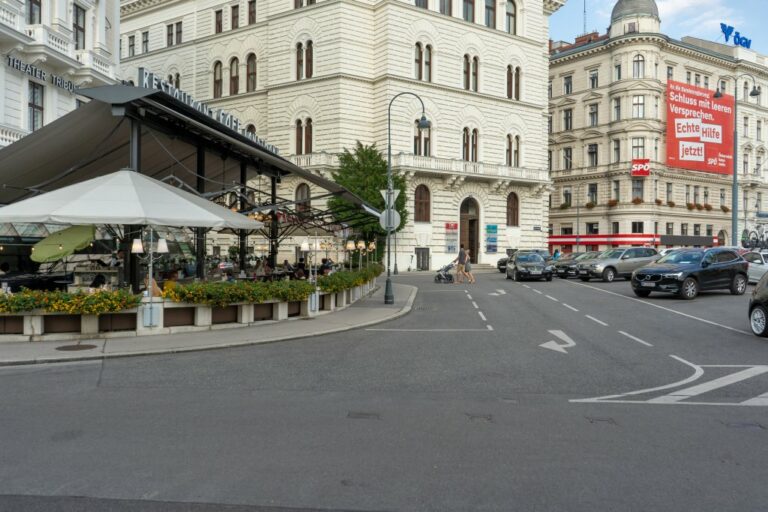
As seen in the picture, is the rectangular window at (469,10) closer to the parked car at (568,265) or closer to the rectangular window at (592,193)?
the parked car at (568,265)

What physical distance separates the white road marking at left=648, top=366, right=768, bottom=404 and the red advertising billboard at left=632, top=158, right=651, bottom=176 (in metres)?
54.4

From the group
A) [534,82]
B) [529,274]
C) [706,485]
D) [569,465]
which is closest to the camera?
[706,485]

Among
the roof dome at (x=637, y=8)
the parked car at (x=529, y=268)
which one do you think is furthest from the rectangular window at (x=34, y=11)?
the roof dome at (x=637, y=8)

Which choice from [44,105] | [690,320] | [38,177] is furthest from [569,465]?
[44,105]

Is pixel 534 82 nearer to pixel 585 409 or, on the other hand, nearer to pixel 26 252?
pixel 26 252

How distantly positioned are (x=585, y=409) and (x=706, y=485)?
8.19ft

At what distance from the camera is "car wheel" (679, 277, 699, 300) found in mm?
21547

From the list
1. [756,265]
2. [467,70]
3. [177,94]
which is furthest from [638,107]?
[177,94]

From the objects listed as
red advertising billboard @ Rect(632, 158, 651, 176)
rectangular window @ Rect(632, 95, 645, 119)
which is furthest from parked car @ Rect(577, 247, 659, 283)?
rectangular window @ Rect(632, 95, 645, 119)

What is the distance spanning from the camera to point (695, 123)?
55062mm

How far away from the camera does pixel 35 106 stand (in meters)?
26.9

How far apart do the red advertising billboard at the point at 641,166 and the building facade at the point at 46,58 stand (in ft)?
157

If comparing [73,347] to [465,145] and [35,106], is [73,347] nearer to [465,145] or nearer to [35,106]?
[35,106]

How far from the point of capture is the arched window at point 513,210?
51531 mm
